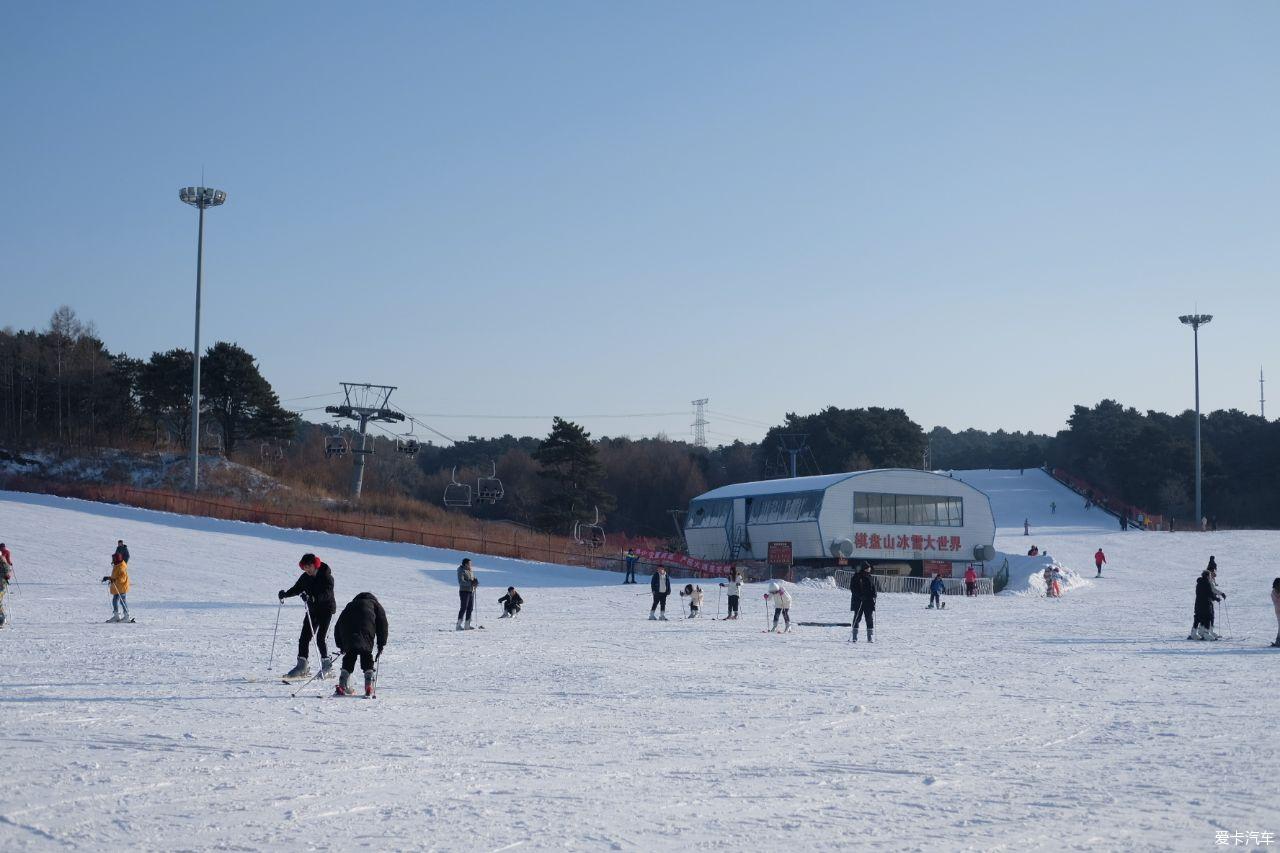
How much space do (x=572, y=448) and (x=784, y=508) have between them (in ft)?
73.7

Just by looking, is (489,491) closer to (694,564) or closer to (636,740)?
(694,564)

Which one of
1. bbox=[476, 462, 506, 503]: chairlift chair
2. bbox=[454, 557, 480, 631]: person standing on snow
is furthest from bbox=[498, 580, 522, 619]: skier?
bbox=[476, 462, 506, 503]: chairlift chair

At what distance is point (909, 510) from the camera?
52219 mm

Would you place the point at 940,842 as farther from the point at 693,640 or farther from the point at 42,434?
the point at 42,434

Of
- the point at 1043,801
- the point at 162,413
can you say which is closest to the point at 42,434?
the point at 162,413

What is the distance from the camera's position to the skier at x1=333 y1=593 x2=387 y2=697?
1173 cm

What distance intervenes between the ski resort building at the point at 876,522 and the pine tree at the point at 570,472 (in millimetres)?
18366

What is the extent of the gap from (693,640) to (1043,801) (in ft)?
45.4

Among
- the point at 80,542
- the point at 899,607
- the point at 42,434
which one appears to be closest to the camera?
the point at 899,607

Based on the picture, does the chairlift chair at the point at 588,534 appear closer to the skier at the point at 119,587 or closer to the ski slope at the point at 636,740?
the skier at the point at 119,587

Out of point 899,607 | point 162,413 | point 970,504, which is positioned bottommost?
point 899,607

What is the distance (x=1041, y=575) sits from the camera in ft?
144

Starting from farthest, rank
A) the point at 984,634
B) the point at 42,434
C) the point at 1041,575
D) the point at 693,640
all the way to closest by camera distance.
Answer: the point at 42,434
the point at 1041,575
the point at 984,634
the point at 693,640

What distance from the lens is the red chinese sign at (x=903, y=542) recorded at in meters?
50.8
